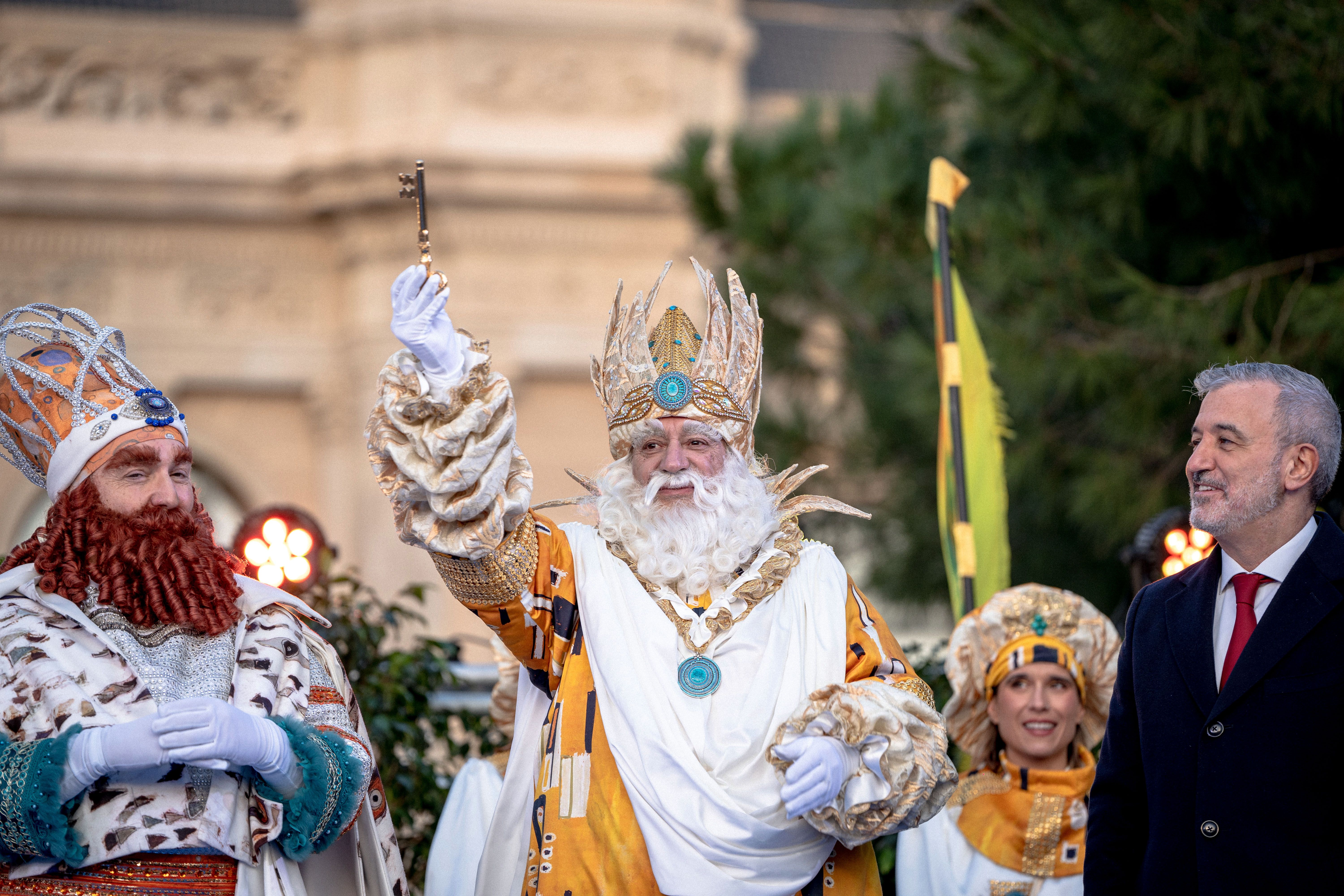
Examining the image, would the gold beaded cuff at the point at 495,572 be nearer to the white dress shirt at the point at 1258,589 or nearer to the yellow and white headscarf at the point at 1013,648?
the white dress shirt at the point at 1258,589

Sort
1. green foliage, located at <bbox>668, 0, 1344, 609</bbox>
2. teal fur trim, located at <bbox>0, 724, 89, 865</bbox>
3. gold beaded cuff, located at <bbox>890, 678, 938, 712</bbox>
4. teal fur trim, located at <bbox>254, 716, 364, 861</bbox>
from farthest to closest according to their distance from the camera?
green foliage, located at <bbox>668, 0, 1344, 609</bbox> → gold beaded cuff, located at <bbox>890, 678, 938, 712</bbox> → teal fur trim, located at <bbox>254, 716, 364, 861</bbox> → teal fur trim, located at <bbox>0, 724, 89, 865</bbox>

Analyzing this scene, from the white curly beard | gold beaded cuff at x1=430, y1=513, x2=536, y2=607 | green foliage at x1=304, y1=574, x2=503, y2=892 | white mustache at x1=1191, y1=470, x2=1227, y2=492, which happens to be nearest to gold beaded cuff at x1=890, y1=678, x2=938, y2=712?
the white curly beard

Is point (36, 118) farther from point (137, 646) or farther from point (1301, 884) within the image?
point (1301, 884)

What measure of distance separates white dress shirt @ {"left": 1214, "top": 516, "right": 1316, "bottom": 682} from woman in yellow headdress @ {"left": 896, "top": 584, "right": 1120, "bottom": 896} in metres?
1.04

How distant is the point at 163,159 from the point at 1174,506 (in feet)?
25.3

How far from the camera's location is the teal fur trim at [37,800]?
3051mm

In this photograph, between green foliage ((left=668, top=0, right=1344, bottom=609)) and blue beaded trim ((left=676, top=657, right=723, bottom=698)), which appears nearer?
blue beaded trim ((left=676, top=657, right=723, bottom=698))

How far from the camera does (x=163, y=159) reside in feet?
38.0

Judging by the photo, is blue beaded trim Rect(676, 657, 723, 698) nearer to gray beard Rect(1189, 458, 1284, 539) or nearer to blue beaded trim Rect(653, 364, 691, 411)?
blue beaded trim Rect(653, 364, 691, 411)

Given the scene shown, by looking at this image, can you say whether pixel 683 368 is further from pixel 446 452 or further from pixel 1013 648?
pixel 1013 648

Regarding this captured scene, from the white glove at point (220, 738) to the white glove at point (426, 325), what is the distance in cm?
73

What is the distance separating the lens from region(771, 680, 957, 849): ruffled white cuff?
3350 mm

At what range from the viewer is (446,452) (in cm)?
332

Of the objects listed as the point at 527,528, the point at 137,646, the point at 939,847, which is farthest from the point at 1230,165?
the point at 137,646
